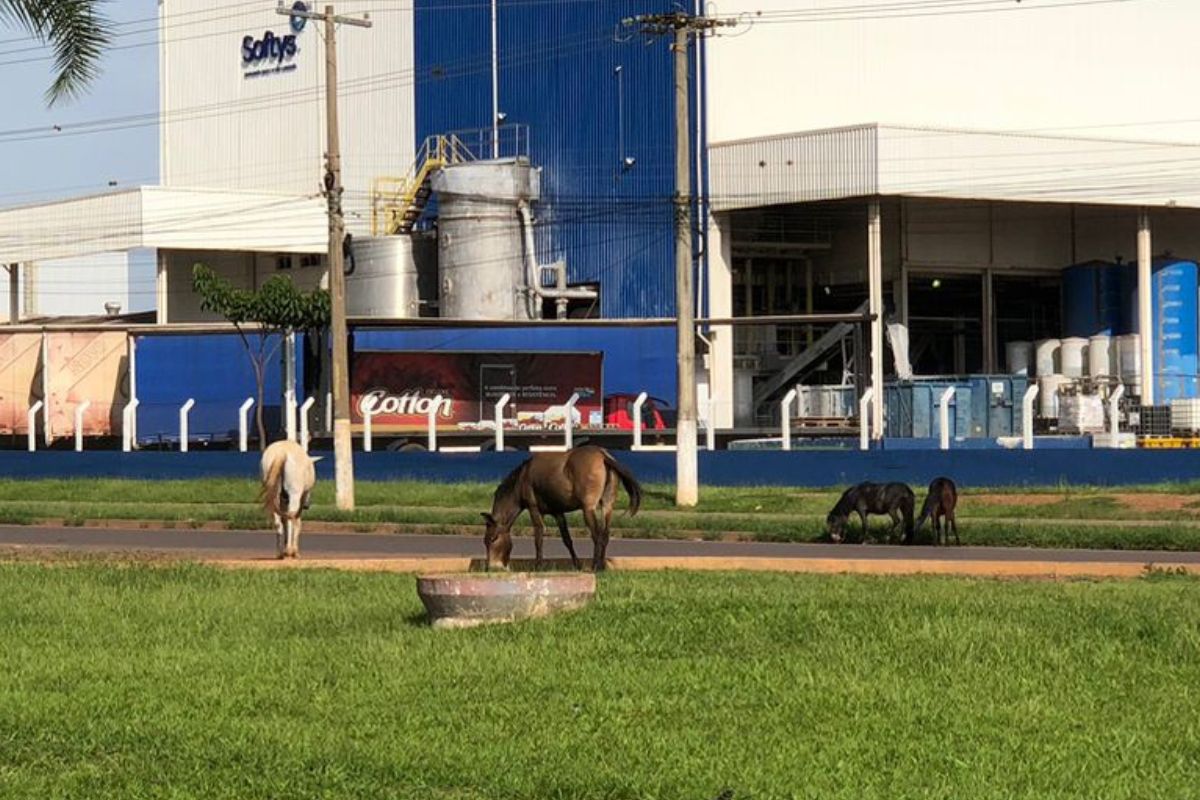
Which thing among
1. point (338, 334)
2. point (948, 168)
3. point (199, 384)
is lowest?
point (199, 384)

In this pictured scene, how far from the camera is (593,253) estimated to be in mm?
57219

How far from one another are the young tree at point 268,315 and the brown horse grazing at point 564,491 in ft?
97.2

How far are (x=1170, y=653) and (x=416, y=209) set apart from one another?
1974 inches

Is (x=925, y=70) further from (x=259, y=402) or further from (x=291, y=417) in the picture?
(x=291, y=417)

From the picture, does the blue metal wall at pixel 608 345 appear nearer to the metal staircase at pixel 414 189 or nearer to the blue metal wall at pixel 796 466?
the blue metal wall at pixel 796 466

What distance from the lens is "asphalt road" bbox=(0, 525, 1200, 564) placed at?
2458 cm

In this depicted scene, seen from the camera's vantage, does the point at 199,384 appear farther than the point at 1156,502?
Yes

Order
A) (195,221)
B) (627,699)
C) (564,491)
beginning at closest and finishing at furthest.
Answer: (627,699), (564,491), (195,221)

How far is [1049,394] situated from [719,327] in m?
9.20

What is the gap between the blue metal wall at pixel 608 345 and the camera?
49.5 meters


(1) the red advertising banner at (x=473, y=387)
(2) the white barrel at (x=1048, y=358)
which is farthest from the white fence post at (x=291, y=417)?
(2) the white barrel at (x=1048, y=358)

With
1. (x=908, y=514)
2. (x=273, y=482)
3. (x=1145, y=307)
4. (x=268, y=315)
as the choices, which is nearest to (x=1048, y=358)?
(x=1145, y=307)

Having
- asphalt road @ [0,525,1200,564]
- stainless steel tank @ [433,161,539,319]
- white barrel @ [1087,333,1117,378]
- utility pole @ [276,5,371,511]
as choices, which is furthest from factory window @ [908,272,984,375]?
asphalt road @ [0,525,1200,564]

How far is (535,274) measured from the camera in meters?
57.3
